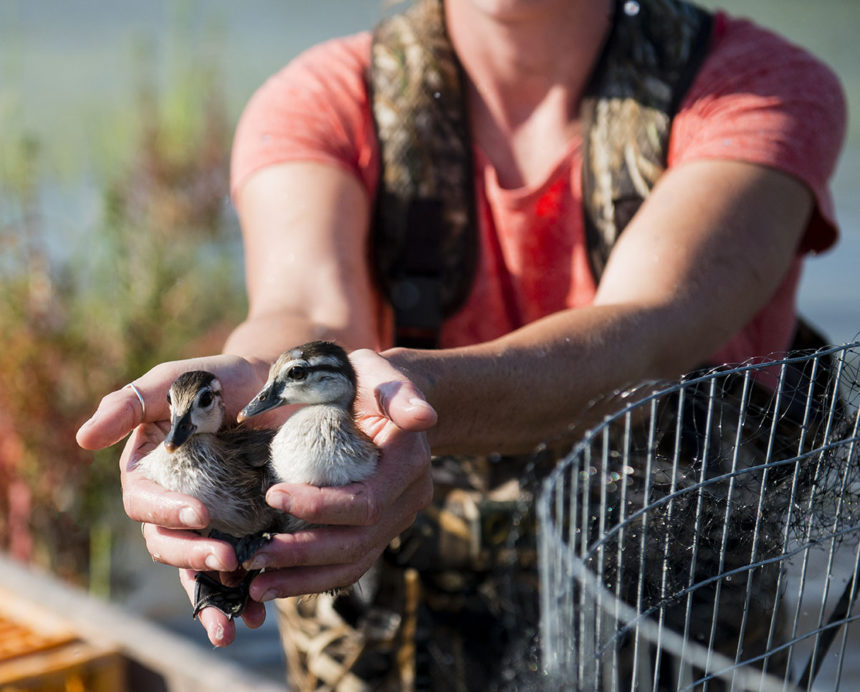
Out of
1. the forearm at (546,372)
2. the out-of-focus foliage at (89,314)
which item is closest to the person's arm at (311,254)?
the forearm at (546,372)

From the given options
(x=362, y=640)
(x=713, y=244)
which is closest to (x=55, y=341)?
(x=362, y=640)

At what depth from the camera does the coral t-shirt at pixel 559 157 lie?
8.55ft

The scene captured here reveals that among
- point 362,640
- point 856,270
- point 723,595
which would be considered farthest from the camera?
point 856,270

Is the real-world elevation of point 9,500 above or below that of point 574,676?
below

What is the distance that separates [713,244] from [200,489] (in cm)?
142

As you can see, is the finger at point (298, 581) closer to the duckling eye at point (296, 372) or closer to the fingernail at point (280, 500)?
the fingernail at point (280, 500)

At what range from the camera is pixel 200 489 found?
1608 millimetres

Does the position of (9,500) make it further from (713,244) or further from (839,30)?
(839,30)

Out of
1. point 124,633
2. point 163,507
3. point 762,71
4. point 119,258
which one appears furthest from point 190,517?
point 119,258

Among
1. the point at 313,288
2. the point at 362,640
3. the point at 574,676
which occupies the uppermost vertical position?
the point at 313,288

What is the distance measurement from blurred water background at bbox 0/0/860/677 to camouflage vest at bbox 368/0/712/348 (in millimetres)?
787

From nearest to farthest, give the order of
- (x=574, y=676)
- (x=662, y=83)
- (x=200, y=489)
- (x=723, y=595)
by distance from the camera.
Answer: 1. (x=200, y=489)
2. (x=574, y=676)
3. (x=723, y=595)
4. (x=662, y=83)

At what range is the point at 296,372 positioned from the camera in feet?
5.51

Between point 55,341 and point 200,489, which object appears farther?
point 55,341
